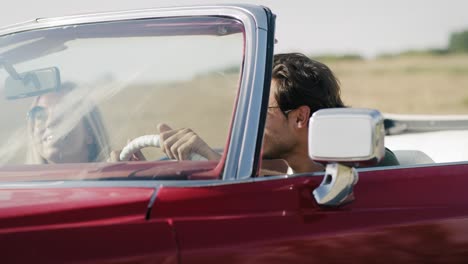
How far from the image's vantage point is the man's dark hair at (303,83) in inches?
136

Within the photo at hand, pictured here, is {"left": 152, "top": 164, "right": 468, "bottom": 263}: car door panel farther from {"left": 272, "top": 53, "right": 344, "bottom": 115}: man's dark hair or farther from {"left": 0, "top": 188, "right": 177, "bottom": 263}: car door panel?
{"left": 272, "top": 53, "right": 344, "bottom": 115}: man's dark hair

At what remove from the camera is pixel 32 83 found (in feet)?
10.9

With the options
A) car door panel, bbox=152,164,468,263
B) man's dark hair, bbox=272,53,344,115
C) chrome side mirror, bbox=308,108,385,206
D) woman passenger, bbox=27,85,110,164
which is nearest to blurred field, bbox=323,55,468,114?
man's dark hair, bbox=272,53,344,115

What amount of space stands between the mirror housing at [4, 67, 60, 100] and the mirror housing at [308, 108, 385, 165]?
103 centimetres

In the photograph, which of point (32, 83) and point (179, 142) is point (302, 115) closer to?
point (179, 142)

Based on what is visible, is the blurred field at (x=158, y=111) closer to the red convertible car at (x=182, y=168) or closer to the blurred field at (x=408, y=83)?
the red convertible car at (x=182, y=168)

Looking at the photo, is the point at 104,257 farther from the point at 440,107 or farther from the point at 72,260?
the point at 440,107

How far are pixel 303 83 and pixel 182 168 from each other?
0.91 metres

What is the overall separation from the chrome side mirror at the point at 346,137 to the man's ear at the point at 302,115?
33.0 inches

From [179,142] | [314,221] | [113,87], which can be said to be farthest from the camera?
[113,87]

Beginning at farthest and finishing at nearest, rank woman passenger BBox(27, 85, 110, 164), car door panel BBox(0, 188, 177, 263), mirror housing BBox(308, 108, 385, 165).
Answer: woman passenger BBox(27, 85, 110, 164) → mirror housing BBox(308, 108, 385, 165) → car door panel BBox(0, 188, 177, 263)

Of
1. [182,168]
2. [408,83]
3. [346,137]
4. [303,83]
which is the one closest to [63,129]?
[182,168]

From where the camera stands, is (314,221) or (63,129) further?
(63,129)

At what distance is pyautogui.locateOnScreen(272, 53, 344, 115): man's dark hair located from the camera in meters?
3.47
